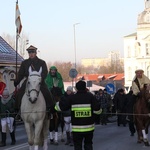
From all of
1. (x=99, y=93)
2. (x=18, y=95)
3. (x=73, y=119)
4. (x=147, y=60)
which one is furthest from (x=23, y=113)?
(x=147, y=60)

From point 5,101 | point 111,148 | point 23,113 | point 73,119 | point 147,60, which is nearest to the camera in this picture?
point 73,119

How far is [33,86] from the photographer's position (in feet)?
36.4

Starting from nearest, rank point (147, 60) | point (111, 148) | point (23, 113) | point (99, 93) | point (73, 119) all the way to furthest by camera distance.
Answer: point (73, 119) → point (23, 113) → point (111, 148) → point (99, 93) → point (147, 60)

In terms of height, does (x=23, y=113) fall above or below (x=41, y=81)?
below

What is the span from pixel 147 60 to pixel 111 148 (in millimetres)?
79387

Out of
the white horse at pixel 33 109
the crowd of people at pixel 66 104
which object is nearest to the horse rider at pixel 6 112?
the crowd of people at pixel 66 104

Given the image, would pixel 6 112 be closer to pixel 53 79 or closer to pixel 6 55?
pixel 53 79

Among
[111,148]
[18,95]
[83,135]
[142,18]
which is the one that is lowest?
[111,148]

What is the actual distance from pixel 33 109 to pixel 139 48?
84.8m

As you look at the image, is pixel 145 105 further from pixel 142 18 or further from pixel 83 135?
pixel 142 18

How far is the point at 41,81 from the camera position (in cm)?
1153

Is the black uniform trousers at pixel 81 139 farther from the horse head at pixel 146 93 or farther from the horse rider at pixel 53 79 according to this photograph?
the horse rider at pixel 53 79

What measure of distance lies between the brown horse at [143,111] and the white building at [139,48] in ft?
250

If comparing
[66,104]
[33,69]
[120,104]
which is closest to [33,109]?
[33,69]
